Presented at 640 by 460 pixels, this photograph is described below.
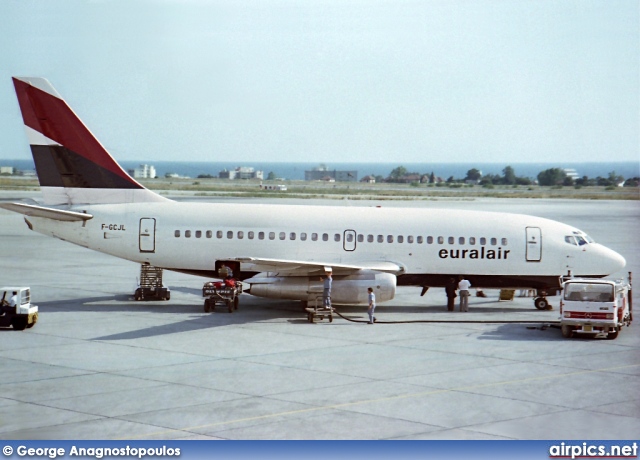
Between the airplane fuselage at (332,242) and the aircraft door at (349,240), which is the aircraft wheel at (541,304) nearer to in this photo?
the airplane fuselage at (332,242)

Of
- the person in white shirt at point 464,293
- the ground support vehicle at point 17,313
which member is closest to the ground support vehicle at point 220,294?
the ground support vehicle at point 17,313

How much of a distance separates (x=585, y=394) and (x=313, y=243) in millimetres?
15061

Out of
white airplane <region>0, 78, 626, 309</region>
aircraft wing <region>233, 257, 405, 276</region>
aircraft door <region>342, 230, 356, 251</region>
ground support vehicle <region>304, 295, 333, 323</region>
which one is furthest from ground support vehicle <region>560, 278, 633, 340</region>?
aircraft door <region>342, 230, 356, 251</region>

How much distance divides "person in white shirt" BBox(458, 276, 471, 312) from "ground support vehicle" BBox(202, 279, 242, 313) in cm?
880

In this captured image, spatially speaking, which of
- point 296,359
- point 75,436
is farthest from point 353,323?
point 75,436

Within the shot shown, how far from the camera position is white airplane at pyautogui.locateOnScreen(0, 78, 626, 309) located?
110 ft

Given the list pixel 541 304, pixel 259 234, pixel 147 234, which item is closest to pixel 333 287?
pixel 259 234

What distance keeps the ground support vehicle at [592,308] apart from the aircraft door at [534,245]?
5453 millimetres

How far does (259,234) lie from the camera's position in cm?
3350

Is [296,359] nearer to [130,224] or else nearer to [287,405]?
[287,405]

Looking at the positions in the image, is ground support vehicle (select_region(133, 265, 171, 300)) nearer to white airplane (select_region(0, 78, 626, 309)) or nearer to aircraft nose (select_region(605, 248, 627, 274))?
white airplane (select_region(0, 78, 626, 309))

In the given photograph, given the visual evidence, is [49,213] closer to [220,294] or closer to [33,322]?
[33,322]

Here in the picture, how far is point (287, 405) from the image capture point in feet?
62.7

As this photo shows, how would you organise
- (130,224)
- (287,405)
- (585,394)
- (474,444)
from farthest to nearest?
1. (130,224)
2. (585,394)
3. (287,405)
4. (474,444)
